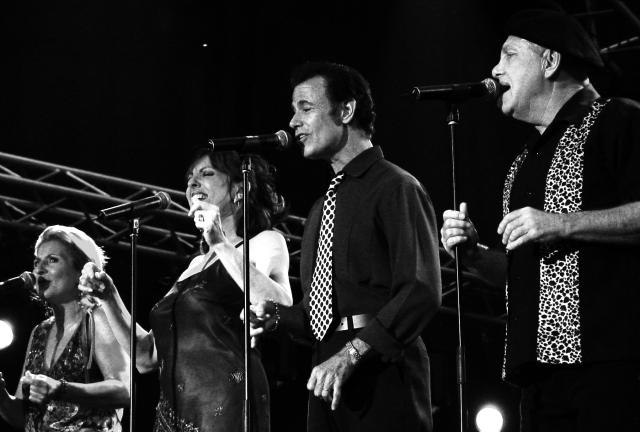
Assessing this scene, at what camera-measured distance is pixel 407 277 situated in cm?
290

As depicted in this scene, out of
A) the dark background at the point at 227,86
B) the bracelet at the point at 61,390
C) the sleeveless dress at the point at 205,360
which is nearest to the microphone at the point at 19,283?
the bracelet at the point at 61,390

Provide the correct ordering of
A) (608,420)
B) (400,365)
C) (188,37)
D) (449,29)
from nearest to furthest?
(608,420) < (400,365) < (449,29) < (188,37)

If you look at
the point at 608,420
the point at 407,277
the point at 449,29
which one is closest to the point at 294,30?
the point at 449,29

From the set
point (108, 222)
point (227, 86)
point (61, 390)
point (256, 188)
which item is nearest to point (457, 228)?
point (256, 188)

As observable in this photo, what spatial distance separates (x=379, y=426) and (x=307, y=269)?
65 centimetres

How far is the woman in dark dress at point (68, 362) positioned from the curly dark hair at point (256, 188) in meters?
0.76

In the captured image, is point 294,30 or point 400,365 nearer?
point 400,365

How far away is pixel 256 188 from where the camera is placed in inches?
160

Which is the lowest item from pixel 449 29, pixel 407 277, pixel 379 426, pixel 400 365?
pixel 379 426

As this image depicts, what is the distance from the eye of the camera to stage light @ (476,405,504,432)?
9.48m

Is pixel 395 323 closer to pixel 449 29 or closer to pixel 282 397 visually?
pixel 449 29

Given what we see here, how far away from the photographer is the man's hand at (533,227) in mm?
2430

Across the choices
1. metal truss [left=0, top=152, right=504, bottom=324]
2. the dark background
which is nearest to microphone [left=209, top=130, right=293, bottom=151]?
metal truss [left=0, top=152, right=504, bottom=324]

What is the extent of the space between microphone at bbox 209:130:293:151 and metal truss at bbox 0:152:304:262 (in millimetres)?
3026
